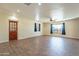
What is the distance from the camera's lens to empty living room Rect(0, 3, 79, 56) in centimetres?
718

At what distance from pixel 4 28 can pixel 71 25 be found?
25.6 feet

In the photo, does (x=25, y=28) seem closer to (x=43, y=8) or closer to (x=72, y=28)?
(x=72, y=28)

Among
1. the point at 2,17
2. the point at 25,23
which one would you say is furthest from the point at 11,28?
the point at 25,23

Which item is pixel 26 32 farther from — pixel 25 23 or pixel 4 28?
pixel 4 28

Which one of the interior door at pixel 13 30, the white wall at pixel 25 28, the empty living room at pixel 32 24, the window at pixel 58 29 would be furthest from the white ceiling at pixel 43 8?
the window at pixel 58 29

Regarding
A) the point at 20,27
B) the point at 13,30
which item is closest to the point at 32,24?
the point at 20,27

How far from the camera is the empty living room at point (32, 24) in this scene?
718 cm

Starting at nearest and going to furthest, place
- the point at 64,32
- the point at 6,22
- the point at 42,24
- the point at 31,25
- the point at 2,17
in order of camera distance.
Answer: the point at 2,17 → the point at 6,22 → the point at 31,25 → the point at 64,32 → the point at 42,24

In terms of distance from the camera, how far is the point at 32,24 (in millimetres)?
16078

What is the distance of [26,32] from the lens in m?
14.1

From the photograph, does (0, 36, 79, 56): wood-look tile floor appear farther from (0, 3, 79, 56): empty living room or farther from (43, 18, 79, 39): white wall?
(43, 18, 79, 39): white wall

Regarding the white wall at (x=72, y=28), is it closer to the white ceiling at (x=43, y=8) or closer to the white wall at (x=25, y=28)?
the white ceiling at (x=43, y=8)

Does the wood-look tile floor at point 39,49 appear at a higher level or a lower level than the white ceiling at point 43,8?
lower

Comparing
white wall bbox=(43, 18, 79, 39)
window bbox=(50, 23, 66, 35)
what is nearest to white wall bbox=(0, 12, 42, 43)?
window bbox=(50, 23, 66, 35)
